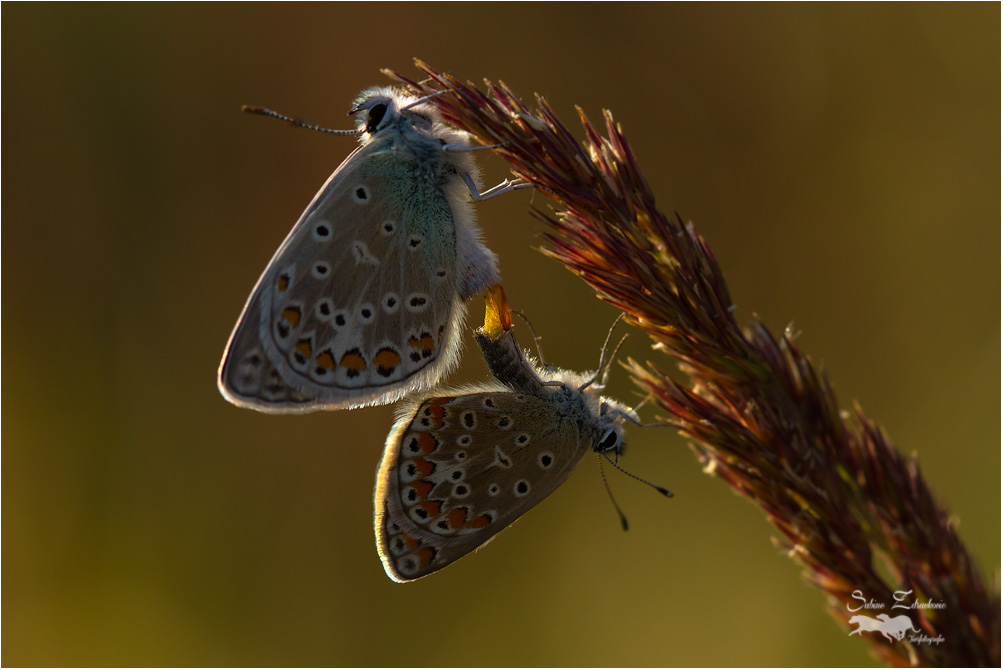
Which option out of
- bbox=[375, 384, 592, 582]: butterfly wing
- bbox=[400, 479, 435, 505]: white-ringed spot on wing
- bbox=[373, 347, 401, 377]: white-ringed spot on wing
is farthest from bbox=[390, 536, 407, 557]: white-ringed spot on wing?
bbox=[373, 347, 401, 377]: white-ringed spot on wing

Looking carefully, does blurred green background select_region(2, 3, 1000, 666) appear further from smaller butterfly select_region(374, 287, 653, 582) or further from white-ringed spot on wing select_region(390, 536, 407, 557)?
white-ringed spot on wing select_region(390, 536, 407, 557)

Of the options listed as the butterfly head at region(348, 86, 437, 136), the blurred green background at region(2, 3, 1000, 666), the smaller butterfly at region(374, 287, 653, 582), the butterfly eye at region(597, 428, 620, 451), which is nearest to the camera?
the smaller butterfly at region(374, 287, 653, 582)

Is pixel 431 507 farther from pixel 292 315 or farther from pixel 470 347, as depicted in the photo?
pixel 470 347

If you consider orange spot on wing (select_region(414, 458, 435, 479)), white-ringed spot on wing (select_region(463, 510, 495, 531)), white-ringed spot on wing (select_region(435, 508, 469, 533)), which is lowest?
white-ringed spot on wing (select_region(463, 510, 495, 531))

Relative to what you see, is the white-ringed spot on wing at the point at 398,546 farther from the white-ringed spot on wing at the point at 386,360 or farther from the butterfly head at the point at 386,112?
the butterfly head at the point at 386,112

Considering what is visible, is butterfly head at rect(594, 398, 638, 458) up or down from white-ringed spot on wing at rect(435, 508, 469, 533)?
up

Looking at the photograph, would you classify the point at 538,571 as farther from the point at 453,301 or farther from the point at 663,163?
the point at 663,163
